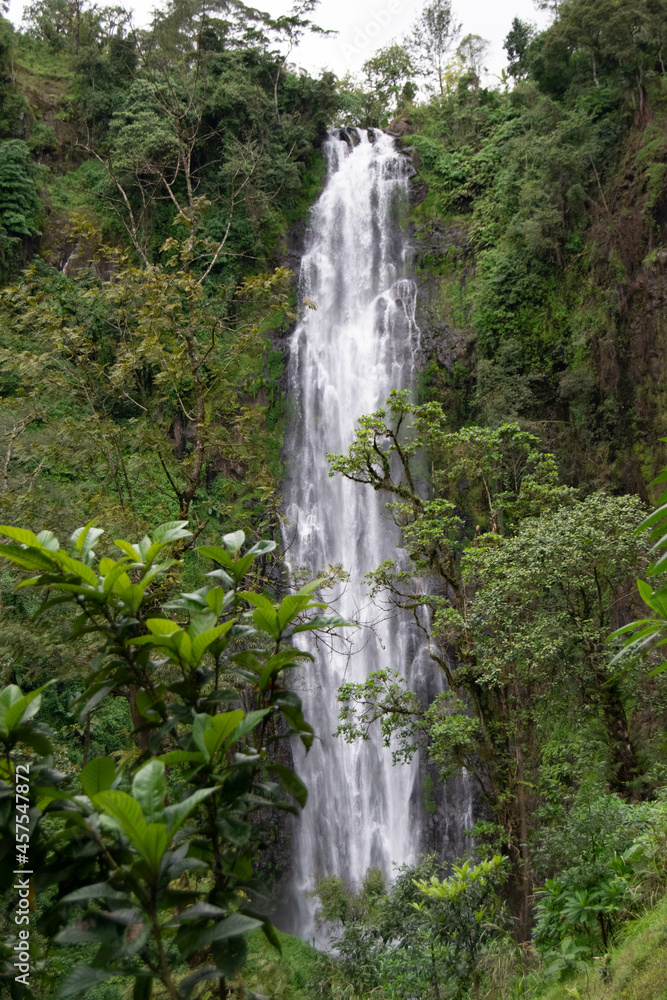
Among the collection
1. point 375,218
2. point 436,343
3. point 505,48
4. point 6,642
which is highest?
point 505,48

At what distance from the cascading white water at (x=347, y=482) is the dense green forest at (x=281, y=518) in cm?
61

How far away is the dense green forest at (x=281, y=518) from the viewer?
5.07 feet

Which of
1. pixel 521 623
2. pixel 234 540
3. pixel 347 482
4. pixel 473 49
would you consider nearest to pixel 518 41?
pixel 473 49

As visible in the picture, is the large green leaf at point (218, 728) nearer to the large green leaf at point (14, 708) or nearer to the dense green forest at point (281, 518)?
the dense green forest at point (281, 518)

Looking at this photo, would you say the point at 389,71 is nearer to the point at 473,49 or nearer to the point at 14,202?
the point at 473,49

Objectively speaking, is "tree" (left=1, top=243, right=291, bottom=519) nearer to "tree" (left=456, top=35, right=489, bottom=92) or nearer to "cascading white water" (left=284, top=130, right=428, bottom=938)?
"cascading white water" (left=284, top=130, right=428, bottom=938)

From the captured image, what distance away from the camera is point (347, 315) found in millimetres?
18141

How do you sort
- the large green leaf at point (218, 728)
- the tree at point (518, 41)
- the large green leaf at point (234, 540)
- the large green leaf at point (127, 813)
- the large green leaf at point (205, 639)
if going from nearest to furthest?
the large green leaf at point (127, 813)
the large green leaf at point (218, 728)
the large green leaf at point (205, 639)
the large green leaf at point (234, 540)
the tree at point (518, 41)

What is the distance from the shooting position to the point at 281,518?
576 centimetres

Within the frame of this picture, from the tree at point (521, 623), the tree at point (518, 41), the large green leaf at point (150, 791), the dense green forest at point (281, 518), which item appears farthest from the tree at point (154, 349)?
the tree at point (518, 41)

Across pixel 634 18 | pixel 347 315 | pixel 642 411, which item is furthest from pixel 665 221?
→ pixel 347 315

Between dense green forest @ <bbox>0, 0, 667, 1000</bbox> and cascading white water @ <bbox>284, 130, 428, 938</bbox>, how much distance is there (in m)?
0.61

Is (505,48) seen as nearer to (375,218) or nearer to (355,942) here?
(375,218)

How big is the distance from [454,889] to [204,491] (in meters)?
13.5
